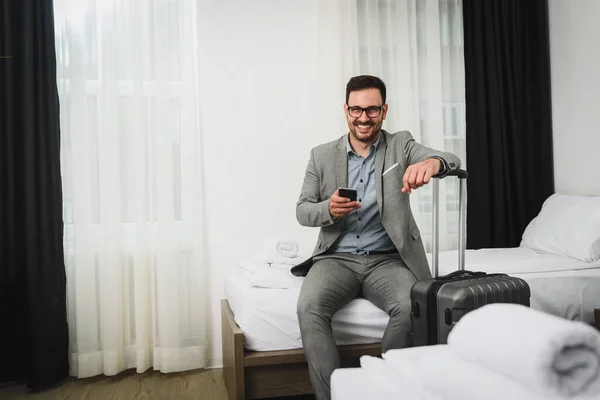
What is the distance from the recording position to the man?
213cm

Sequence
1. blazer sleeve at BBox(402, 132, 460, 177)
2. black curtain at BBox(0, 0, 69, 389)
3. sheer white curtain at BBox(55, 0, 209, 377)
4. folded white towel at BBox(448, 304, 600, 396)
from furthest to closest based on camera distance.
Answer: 1. sheer white curtain at BBox(55, 0, 209, 377)
2. black curtain at BBox(0, 0, 69, 389)
3. blazer sleeve at BBox(402, 132, 460, 177)
4. folded white towel at BBox(448, 304, 600, 396)

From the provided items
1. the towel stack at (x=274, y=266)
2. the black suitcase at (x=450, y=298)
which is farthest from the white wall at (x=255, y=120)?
the black suitcase at (x=450, y=298)

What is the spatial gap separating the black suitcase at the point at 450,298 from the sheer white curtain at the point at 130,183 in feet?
5.35

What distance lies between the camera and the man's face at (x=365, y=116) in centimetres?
240

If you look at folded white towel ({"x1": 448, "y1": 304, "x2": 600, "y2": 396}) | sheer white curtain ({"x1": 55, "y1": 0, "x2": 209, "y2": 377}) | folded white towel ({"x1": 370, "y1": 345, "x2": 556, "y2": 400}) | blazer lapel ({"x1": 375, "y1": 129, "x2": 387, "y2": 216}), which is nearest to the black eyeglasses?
blazer lapel ({"x1": 375, "y1": 129, "x2": 387, "y2": 216})

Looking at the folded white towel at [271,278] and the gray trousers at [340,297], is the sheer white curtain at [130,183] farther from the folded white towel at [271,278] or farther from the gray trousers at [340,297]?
the gray trousers at [340,297]

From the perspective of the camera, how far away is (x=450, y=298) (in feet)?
5.90

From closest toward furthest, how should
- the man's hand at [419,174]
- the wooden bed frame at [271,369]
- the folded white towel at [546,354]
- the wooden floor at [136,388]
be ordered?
the folded white towel at [546,354]
the man's hand at [419,174]
the wooden bed frame at [271,369]
the wooden floor at [136,388]

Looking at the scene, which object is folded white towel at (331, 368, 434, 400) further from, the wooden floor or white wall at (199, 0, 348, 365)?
white wall at (199, 0, 348, 365)

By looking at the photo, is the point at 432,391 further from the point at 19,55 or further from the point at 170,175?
the point at 19,55

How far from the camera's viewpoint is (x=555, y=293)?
8.55ft

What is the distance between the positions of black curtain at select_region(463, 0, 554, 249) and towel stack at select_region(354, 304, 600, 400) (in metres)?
2.90

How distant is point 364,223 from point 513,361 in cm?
167

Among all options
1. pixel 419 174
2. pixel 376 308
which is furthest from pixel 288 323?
pixel 419 174
